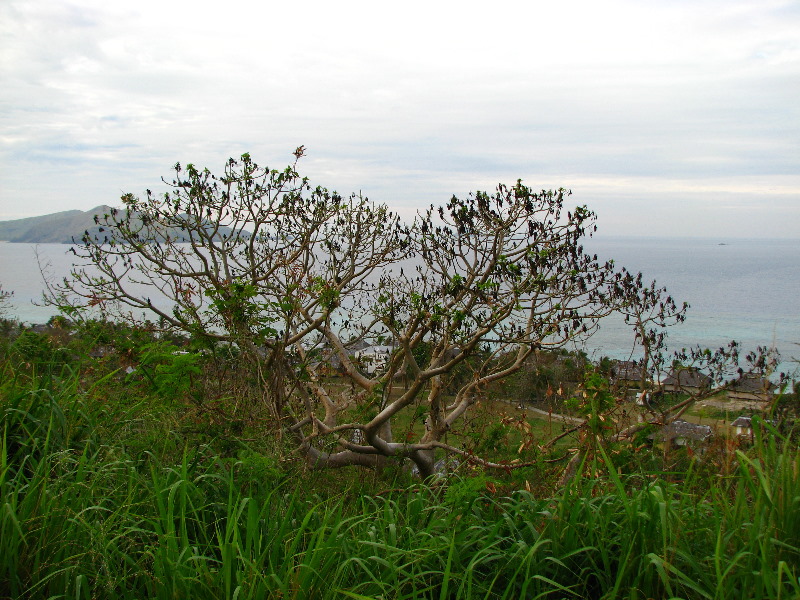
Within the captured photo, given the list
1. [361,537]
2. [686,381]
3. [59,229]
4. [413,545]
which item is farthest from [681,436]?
[59,229]

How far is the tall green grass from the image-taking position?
1.97 metres

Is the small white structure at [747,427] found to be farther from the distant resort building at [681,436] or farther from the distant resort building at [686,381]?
the distant resort building at [686,381]

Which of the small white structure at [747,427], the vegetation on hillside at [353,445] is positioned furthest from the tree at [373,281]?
the small white structure at [747,427]

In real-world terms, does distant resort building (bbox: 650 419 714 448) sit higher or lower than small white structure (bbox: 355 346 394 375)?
lower

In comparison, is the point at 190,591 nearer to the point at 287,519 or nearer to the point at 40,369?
the point at 287,519

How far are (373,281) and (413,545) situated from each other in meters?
6.09

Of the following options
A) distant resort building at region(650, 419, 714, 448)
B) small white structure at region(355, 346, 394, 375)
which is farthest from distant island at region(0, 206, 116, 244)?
distant resort building at region(650, 419, 714, 448)

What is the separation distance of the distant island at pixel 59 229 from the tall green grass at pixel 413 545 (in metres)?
5.38

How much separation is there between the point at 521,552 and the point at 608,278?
5.06m

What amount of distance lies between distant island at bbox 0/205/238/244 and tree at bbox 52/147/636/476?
112mm

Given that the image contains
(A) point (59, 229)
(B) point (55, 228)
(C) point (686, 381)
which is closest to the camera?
(C) point (686, 381)

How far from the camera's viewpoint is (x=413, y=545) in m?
2.38

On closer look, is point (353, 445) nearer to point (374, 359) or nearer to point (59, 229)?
point (374, 359)

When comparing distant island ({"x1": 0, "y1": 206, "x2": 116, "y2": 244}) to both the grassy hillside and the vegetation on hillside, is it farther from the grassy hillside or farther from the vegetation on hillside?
the grassy hillside
